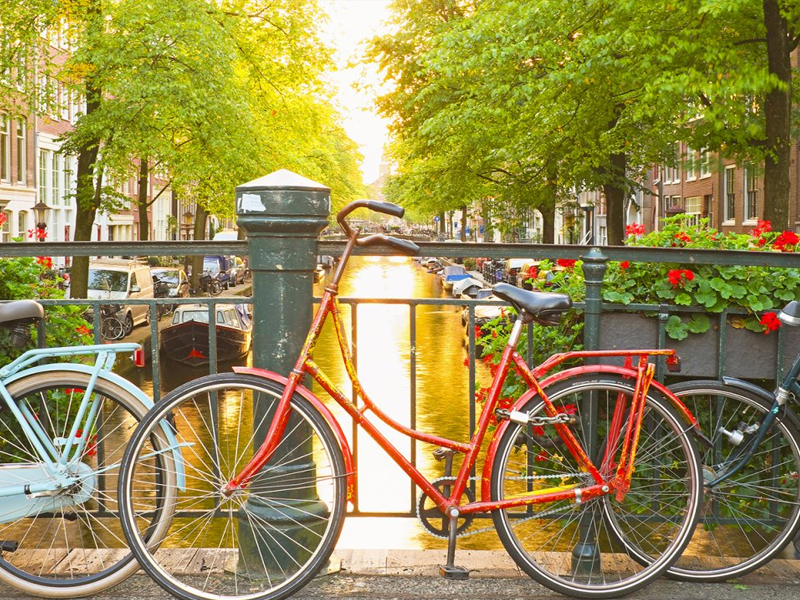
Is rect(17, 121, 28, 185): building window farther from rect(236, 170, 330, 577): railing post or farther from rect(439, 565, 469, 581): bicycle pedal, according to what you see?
rect(439, 565, 469, 581): bicycle pedal

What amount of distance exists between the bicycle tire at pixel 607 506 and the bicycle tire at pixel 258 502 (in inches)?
26.7

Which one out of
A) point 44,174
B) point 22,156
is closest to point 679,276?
point 22,156

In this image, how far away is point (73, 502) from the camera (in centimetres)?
380

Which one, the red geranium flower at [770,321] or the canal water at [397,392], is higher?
the red geranium flower at [770,321]

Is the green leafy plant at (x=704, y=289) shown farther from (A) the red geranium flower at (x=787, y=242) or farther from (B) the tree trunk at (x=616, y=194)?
(B) the tree trunk at (x=616, y=194)

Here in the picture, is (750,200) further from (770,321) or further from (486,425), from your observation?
(486,425)

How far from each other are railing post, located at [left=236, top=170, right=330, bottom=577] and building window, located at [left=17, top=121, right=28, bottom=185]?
1459 inches

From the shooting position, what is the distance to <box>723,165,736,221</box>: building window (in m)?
37.3

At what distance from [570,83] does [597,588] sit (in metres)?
16.0

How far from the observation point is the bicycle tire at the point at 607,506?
3.72 m

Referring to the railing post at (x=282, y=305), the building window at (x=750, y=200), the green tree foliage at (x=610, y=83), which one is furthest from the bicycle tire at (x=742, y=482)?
the building window at (x=750, y=200)

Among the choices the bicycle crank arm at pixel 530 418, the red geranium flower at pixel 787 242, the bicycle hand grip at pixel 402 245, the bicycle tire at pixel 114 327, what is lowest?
the bicycle tire at pixel 114 327

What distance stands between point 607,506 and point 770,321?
1.22 m

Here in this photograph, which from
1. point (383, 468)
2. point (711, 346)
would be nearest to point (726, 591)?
point (711, 346)
